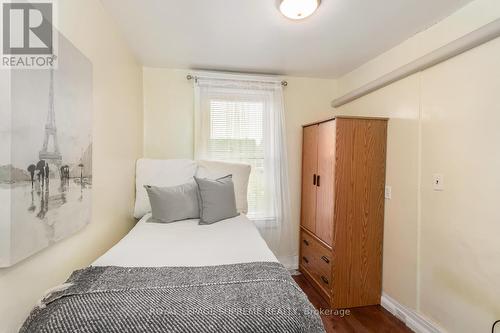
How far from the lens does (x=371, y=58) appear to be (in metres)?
2.39

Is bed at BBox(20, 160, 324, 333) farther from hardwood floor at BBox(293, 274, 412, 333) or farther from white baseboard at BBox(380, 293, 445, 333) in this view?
white baseboard at BBox(380, 293, 445, 333)

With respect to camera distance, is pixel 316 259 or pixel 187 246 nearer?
pixel 187 246

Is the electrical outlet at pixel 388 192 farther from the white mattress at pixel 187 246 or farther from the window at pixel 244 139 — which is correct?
the white mattress at pixel 187 246

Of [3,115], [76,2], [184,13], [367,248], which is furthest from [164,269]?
[367,248]

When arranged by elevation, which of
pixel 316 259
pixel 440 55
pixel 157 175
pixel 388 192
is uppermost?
pixel 440 55

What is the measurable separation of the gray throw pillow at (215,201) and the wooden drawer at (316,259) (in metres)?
1.00

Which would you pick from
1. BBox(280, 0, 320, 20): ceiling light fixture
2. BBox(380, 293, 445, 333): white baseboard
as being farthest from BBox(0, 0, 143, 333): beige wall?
BBox(380, 293, 445, 333): white baseboard

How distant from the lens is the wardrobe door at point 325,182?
2201 mm

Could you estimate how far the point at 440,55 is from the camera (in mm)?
1661

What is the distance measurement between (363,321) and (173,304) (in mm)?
1886

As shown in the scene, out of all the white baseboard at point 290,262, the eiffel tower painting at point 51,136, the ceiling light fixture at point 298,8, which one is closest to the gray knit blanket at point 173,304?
the eiffel tower painting at point 51,136

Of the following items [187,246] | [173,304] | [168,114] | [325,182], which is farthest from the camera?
[168,114]

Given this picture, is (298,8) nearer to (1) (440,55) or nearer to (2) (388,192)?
(1) (440,55)

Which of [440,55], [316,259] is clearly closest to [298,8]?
[440,55]
